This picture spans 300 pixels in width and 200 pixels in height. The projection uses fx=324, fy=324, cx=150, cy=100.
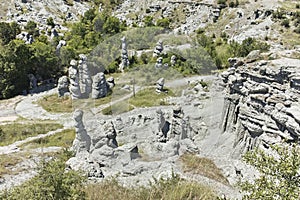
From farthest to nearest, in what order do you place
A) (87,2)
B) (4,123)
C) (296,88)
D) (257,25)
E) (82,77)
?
(87,2)
(257,25)
(82,77)
(4,123)
(296,88)

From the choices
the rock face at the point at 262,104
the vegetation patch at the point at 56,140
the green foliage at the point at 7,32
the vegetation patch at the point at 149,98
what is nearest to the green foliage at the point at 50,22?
the green foliage at the point at 7,32

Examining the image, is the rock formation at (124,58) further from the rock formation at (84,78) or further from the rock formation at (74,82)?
the rock formation at (74,82)

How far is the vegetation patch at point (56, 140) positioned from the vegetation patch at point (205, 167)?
941cm

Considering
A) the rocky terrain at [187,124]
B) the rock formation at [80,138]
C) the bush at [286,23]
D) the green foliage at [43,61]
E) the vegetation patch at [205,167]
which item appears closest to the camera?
the vegetation patch at [205,167]

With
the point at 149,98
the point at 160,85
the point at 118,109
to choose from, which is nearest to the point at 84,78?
the point at 118,109

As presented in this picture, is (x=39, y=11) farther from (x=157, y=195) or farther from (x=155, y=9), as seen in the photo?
(x=157, y=195)

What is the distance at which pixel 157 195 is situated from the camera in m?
5.22

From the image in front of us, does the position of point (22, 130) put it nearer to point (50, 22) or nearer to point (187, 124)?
point (187, 124)

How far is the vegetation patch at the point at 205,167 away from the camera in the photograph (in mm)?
11172

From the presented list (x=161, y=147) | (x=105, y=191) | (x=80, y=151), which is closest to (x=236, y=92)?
(x=161, y=147)

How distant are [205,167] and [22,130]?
15674mm

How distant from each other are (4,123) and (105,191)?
2193cm

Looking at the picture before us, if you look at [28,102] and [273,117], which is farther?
[28,102]

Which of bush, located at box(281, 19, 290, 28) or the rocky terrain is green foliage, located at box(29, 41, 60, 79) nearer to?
the rocky terrain
